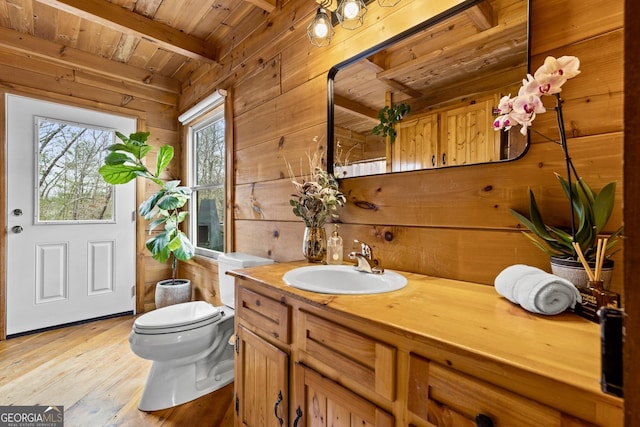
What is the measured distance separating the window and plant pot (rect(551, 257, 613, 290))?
2293 millimetres

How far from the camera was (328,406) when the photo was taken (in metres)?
0.83

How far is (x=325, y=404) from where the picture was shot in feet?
2.76

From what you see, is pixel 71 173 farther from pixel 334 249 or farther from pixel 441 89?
pixel 441 89

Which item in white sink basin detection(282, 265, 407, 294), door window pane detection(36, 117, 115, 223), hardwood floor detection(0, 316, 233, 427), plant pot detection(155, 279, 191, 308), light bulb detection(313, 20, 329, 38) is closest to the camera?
white sink basin detection(282, 265, 407, 294)

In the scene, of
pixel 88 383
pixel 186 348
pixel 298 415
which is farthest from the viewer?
pixel 88 383

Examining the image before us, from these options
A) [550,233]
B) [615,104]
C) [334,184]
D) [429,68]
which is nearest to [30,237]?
[334,184]

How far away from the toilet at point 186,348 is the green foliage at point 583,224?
4.58 ft

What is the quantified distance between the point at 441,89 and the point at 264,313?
3.46 feet

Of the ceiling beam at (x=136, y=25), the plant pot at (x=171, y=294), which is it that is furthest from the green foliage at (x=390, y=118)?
the plant pot at (x=171, y=294)

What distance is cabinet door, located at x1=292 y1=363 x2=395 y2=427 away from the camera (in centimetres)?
72

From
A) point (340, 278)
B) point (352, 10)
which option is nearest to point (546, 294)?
point (340, 278)

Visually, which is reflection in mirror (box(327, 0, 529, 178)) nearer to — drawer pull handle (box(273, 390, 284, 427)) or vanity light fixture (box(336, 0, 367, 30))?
vanity light fixture (box(336, 0, 367, 30))

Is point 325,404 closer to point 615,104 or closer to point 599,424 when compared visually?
point 599,424

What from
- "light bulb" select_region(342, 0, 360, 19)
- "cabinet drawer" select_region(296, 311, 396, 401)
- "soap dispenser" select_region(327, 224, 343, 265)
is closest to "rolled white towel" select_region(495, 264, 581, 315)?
"cabinet drawer" select_region(296, 311, 396, 401)
